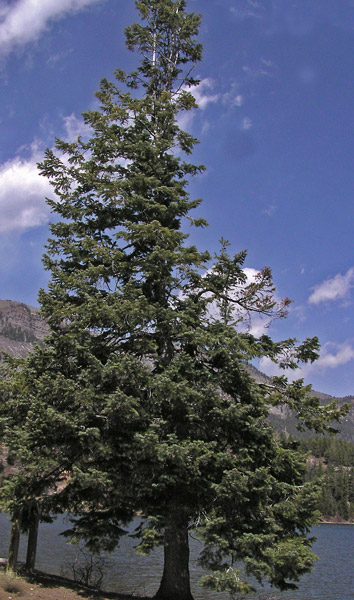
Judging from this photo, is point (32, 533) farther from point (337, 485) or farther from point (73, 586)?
point (337, 485)

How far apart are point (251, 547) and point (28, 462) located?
18.0 ft

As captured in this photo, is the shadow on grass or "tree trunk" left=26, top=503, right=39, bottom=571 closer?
the shadow on grass

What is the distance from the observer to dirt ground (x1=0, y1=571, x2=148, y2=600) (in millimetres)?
9909

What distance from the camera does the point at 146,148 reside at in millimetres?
14281

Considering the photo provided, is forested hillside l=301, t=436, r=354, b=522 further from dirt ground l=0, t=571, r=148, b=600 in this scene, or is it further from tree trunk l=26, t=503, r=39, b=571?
dirt ground l=0, t=571, r=148, b=600

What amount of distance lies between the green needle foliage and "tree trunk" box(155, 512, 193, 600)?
1.3 inches

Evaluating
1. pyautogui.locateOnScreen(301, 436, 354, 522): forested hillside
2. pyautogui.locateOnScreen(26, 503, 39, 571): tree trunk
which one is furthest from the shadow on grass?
pyautogui.locateOnScreen(301, 436, 354, 522): forested hillside

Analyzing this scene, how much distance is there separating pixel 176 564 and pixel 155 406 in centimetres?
434

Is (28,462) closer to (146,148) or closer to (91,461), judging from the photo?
(91,461)

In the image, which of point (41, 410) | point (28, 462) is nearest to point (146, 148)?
point (41, 410)

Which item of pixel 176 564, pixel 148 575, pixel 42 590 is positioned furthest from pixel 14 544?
pixel 148 575

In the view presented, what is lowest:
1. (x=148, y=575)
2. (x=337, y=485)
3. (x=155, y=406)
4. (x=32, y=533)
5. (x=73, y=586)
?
(x=337, y=485)

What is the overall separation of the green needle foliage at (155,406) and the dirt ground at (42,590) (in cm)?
139

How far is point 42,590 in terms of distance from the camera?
34.9 ft
